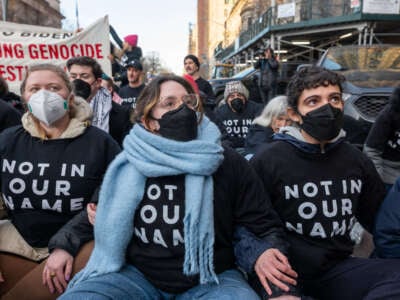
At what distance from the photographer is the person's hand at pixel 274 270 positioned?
64.0 inches

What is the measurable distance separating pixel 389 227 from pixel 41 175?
1989 millimetres

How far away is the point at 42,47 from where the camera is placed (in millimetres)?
5863

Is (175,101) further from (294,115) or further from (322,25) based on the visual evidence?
(322,25)

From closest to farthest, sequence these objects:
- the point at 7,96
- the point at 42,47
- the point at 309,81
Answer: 1. the point at 309,81
2. the point at 7,96
3. the point at 42,47

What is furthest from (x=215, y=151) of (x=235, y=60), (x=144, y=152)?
(x=235, y=60)

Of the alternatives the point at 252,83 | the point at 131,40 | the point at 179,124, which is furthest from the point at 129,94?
the point at 252,83

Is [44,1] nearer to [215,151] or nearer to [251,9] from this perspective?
[251,9]

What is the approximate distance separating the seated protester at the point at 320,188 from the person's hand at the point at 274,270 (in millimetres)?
384

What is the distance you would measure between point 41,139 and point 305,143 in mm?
1642

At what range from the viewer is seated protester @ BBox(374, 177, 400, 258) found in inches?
73.8

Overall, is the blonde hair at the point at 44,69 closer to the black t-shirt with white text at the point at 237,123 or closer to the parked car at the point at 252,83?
the black t-shirt with white text at the point at 237,123

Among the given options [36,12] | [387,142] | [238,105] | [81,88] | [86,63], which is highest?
[36,12]

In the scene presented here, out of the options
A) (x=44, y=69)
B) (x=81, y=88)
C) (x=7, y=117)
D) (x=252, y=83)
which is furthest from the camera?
(x=252, y=83)

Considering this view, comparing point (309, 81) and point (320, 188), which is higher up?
point (309, 81)
